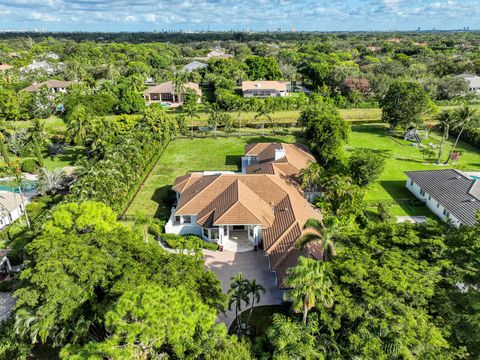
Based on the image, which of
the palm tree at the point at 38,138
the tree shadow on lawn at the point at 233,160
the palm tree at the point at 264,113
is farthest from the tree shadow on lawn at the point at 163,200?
the palm tree at the point at 264,113

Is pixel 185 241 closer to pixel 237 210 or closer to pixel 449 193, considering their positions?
pixel 237 210

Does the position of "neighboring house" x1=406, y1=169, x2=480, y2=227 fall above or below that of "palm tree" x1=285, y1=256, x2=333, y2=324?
below

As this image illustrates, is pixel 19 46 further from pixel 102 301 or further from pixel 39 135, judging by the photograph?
pixel 102 301

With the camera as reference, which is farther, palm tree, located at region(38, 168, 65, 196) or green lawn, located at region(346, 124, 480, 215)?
green lawn, located at region(346, 124, 480, 215)

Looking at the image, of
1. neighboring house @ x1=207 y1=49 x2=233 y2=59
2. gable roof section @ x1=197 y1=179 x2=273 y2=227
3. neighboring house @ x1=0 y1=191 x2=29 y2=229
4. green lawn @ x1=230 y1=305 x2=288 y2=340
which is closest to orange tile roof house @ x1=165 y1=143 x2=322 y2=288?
gable roof section @ x1=197 y1=179 x2=273 y2=227

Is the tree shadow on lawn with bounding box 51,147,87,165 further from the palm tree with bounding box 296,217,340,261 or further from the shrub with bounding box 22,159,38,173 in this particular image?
the palm tree with bounding box 296,217,340,261

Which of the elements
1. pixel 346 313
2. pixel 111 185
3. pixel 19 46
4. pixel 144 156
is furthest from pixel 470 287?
pixel 19 46

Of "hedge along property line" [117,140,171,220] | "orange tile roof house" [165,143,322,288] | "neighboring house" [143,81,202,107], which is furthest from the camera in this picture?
"neighboring house" [143,81,202,107]

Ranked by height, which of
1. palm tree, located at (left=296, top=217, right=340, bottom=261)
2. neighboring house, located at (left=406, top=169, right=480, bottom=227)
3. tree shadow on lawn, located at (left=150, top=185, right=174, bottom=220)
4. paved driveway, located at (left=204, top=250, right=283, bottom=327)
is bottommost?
tree shadow on lawn, located at (left=150, top=185, right=174, bottom=220)

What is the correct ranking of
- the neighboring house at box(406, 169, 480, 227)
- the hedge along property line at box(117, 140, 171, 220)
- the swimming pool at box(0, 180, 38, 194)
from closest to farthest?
the neighboring house at box(406, 169, 480, 227) < the hedge along property line at box(117, 140, 171, 220) < the swimming pool at box(0, 180, 38, 194)
